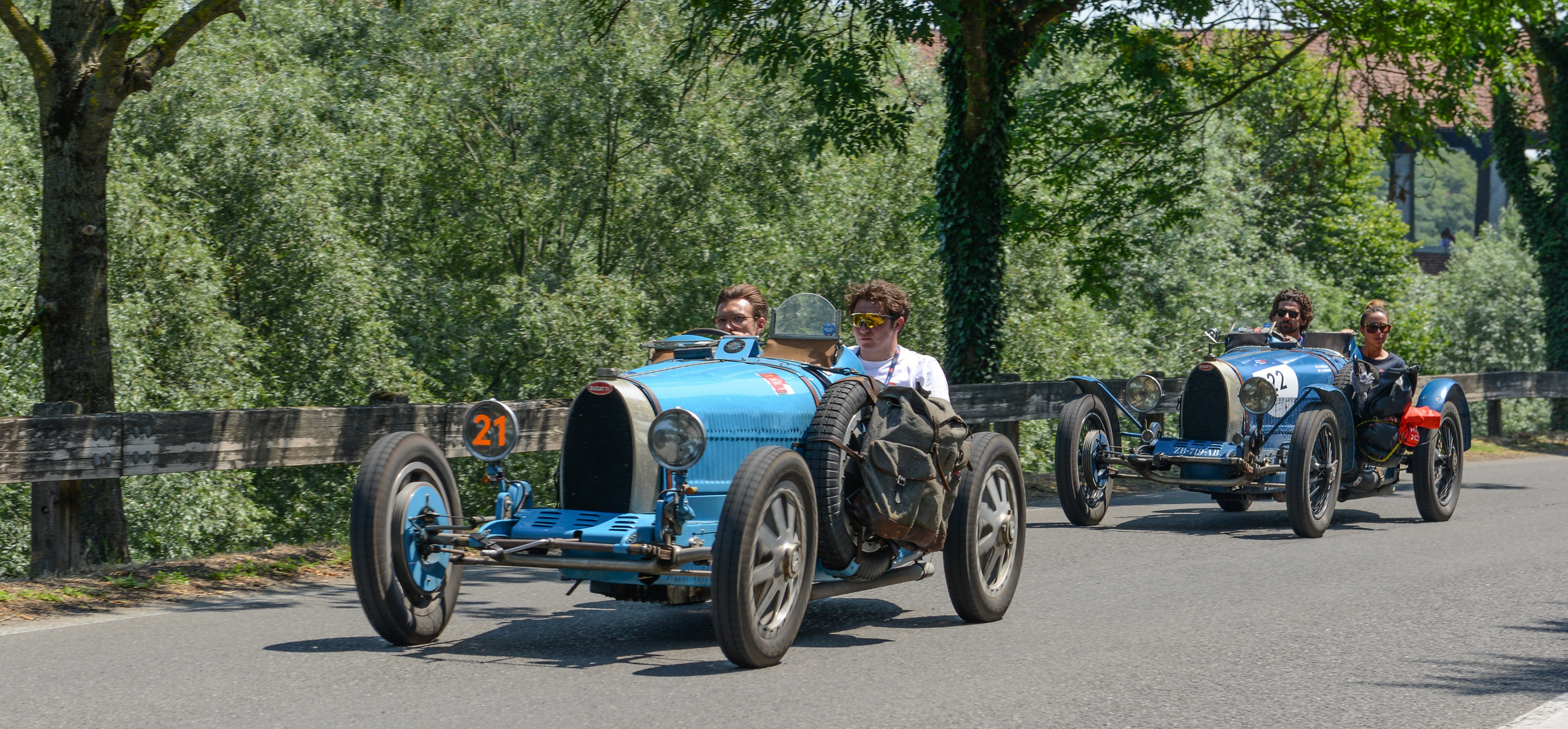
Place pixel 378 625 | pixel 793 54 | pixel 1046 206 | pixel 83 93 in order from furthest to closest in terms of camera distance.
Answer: pixel 1046 206 → pixel 793 54 → pixel 83 93 → pixel 378 625

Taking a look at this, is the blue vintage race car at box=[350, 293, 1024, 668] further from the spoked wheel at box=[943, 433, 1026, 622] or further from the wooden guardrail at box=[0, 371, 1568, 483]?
the wooden guardrail at box=[0, 371, 1568, 483]

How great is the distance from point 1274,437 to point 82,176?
28.5ft

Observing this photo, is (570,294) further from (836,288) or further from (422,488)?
(422,488)

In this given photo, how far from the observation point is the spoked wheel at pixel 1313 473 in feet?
34.0

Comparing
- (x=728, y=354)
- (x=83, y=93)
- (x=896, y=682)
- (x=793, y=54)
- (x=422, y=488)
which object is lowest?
(x=896, y=682)

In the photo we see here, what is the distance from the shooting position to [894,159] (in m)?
31.4

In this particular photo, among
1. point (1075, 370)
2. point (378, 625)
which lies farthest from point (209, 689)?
point (1075, 370)

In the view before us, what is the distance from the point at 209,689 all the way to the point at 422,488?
1.13 meters

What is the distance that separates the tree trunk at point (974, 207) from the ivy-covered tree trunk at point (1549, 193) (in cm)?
1147

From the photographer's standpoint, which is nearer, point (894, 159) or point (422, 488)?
point (422, 488)

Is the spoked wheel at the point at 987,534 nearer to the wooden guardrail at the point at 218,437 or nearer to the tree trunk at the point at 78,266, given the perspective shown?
the wooden guardrail at the point at 218,437

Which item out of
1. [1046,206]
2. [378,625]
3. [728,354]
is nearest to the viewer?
[378,625]

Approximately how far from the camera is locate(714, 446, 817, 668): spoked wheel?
5520 millimetres

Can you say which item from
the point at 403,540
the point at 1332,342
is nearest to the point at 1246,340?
the point at 1332,342
